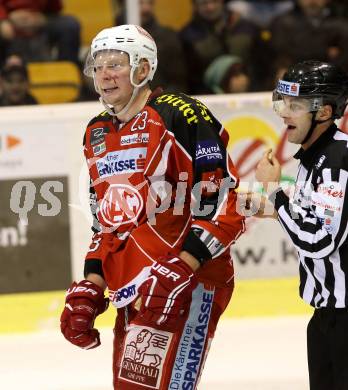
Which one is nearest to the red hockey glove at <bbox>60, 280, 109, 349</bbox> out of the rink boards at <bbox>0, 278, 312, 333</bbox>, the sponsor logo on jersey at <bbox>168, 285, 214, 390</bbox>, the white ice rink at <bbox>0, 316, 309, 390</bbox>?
the sponsor logo on jersey at <bbox>168, 285, 214, 390</bbox>

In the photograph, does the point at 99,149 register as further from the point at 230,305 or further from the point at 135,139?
the point at 230,305

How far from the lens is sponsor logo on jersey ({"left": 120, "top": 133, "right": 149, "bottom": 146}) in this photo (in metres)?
3.11

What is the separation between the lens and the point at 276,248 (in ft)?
18.4

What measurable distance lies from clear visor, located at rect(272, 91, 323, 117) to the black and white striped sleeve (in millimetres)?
200

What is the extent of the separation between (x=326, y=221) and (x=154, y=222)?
0.52m

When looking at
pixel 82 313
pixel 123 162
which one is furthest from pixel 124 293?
pixel 123 162

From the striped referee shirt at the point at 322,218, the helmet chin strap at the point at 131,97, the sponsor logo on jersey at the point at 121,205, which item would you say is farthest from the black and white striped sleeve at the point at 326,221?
the helmet chin strap at the point at 131,97

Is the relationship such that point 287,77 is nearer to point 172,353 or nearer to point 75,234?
point 172,353

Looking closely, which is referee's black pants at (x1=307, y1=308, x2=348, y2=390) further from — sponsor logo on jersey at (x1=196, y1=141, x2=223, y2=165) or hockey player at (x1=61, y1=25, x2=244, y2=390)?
sponsor logo on jersey at (x1=196, y1=141, x2=223, y2=165)

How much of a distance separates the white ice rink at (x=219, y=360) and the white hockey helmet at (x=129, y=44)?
1.64 metres

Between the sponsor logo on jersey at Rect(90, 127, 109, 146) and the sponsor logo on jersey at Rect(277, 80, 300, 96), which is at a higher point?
the sponsor logo on jersey at Rect(277, 80, 300, 96)

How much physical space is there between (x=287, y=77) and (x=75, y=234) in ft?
8.49

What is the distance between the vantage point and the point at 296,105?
10.0ft

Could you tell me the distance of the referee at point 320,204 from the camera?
2.92 m
